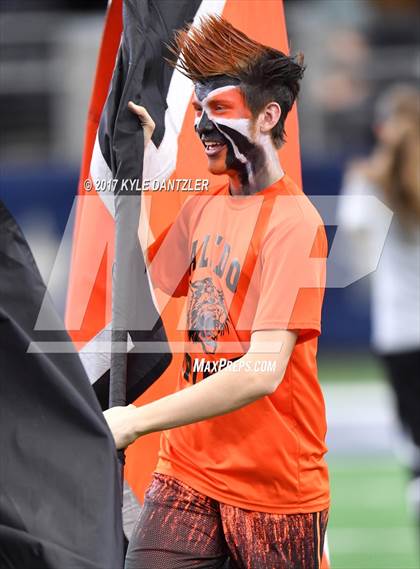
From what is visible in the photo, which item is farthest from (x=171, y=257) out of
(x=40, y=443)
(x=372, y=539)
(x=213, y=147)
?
(x=372, y=539)

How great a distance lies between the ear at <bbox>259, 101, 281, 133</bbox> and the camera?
138 inches

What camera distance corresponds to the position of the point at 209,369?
3.55 meters

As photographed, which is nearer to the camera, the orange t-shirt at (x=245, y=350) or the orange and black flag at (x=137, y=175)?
the orange t-shirt at (x=245, y=350)

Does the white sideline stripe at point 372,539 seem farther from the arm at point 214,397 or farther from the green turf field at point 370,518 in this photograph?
the arm at point 214,397

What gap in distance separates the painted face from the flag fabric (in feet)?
2.69

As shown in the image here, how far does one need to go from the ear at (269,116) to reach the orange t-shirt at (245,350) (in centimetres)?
17

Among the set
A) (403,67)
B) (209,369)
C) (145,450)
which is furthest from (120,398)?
(403,67)

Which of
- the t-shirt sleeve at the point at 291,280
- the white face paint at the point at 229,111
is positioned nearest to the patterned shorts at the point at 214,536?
the t-shirt sleeve at the point at 291,280

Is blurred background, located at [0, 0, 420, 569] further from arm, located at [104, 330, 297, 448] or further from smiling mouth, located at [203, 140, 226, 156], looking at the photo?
arm, located at [104, 330, 297, 448]

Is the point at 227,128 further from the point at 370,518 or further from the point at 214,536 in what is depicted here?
the point at 370,518

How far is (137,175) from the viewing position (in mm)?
3674

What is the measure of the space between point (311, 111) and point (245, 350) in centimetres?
1024

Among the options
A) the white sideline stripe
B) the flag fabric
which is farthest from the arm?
the white sideline stripe

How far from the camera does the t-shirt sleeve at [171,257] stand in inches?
150
